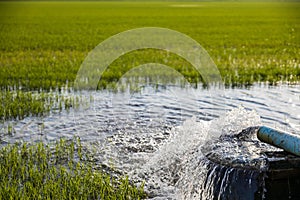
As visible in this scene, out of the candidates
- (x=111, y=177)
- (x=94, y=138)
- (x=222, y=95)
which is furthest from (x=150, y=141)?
(x=222, y=95)

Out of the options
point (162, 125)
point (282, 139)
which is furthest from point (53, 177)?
point (282, 139)

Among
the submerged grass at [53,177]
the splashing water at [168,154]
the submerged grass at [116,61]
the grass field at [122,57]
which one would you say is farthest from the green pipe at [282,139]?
the grass field at [122,57]

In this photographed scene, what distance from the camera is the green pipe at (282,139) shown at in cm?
355

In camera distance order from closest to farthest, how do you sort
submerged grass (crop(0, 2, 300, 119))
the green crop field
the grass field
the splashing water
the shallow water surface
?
the splashing water → the green crop field → the shallow water surface → submerged grass (crop(0, 2, 300, 119)) → the grass field

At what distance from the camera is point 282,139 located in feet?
12.0

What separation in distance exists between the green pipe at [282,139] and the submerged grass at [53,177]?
4.43ft

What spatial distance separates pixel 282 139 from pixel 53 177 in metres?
2.43

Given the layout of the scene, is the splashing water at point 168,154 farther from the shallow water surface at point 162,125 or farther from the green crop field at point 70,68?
the green crop field at point 70,68

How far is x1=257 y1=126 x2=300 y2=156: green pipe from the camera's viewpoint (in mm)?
3555

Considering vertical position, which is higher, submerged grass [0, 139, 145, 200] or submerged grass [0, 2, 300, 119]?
submerged grass [0, 2, 300, 119]

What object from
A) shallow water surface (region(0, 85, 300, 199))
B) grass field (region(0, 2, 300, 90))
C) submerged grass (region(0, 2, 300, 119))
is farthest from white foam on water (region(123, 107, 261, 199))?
grass field (region(0, 2, 300, 90))

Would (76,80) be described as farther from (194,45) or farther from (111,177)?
(194,45)

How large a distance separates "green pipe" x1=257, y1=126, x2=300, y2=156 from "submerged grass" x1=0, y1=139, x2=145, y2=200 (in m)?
1.35

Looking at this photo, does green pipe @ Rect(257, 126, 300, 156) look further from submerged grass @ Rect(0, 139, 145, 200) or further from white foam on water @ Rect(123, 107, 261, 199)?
submerged grass @ Rect(0, 139, 145, 200)
